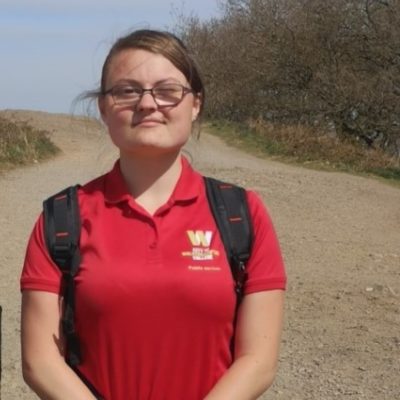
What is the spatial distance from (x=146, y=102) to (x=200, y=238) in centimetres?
37

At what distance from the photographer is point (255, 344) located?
226cm

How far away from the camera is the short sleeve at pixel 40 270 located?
7.27 feet

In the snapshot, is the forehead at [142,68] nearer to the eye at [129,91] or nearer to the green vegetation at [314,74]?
the eye at [129,91]

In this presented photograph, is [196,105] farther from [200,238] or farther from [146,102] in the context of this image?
[200,238]

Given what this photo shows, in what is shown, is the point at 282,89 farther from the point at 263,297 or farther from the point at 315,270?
the point at 263,297

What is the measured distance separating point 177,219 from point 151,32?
521 mm

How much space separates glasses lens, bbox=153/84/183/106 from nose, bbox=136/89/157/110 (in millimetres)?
16

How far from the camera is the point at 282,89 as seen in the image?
91.7 ft

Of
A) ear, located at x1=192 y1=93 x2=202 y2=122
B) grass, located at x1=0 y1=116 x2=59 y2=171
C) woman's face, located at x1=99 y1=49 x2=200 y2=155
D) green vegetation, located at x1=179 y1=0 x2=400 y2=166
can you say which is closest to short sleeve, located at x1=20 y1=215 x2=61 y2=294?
woman's face, located at x1=99 y1=49 x2=200 y2=155

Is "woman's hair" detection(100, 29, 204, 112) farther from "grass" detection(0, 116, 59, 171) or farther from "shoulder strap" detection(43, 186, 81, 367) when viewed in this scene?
"grass" detection(0, 116, 59, 171)

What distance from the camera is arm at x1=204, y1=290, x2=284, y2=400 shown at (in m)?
2.23

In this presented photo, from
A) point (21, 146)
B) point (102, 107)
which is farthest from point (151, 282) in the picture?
point (21, 146)

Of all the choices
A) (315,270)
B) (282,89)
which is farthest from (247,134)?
(315,270)

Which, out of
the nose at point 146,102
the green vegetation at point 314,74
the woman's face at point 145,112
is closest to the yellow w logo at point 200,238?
the woman's face at point 145,112
